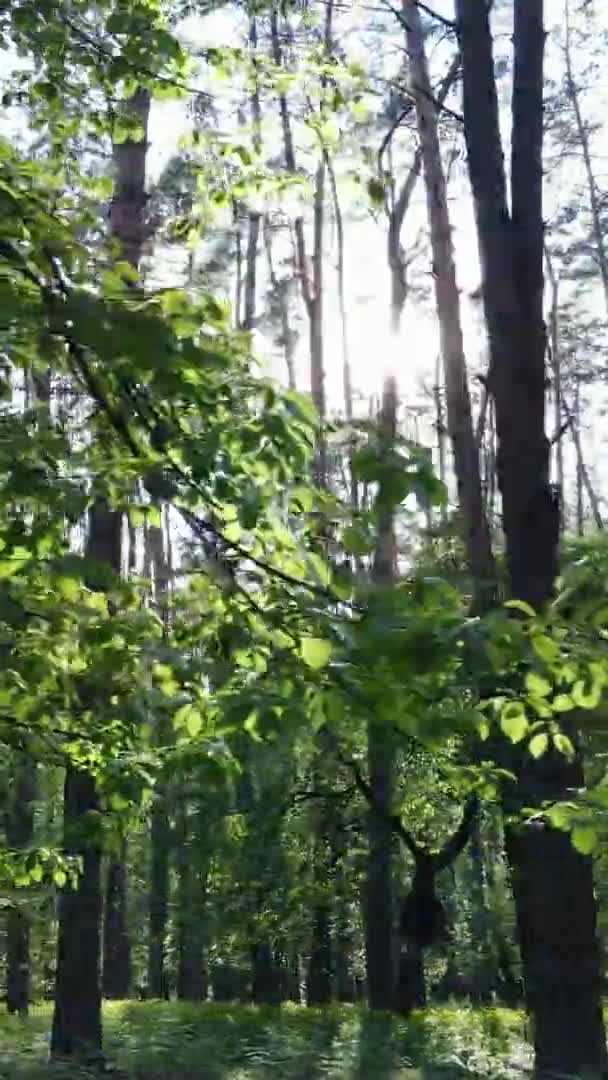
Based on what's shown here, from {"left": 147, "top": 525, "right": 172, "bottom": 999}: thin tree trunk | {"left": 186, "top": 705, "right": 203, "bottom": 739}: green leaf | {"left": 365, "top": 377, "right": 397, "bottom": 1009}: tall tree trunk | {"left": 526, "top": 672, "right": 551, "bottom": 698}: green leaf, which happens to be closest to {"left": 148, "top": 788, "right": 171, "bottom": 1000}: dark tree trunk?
{"left": 147, "top": 525, "right": 172, "bottom": 999}: thin tree trunk

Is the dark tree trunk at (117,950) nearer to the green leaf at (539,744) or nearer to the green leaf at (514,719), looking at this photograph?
the green leaf at (539,744)

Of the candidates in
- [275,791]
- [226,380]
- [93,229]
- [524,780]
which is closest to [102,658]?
[226,380]

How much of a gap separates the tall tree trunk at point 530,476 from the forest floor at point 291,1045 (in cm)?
362

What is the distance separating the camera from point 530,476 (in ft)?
21.5

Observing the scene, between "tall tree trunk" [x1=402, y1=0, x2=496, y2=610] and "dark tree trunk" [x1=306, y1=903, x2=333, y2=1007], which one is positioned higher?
"tall tree trunk" [x1=402, y1=0, x2=496, y2=610]

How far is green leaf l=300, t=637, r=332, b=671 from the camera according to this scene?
2.57 metres

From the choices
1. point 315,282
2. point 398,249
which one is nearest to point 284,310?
point 315,282

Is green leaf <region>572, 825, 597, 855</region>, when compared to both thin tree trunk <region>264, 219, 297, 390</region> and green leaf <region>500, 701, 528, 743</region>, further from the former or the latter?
thin tree trunk <region>264, 219, 297, 390</region>

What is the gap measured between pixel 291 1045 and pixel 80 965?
3847 mm

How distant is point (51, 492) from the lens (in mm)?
3039

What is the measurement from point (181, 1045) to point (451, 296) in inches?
311

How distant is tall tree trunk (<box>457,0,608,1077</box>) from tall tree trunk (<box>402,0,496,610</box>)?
88cm

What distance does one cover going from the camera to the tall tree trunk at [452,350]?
921 cm

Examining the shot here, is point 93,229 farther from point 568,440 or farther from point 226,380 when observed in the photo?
point 568,440
